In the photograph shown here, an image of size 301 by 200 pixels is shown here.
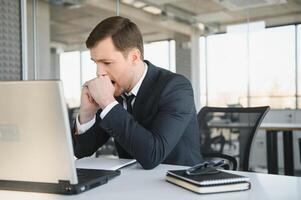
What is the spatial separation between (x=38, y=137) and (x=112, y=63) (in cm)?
60

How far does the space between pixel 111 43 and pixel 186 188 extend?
0.67m

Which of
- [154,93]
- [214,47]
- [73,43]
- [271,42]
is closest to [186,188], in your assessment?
[154,93]

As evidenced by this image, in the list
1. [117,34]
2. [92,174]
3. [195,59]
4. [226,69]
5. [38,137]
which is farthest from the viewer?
[195,59]

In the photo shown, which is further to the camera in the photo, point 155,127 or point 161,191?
point 155,127

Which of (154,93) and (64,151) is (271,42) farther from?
(64,151)

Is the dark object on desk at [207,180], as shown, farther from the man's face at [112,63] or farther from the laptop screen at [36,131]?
the man's face at [112,63]

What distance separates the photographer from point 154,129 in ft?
4.11

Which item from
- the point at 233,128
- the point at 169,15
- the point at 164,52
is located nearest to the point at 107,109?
the point at 233,128

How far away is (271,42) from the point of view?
7402 mm

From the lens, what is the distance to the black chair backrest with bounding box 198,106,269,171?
1962 mm

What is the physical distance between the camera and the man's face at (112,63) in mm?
1378

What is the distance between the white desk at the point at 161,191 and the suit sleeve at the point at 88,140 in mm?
473

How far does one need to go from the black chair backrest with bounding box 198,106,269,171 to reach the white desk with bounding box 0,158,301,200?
0.89 m

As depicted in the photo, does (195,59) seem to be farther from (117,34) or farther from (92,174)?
(92,174)
